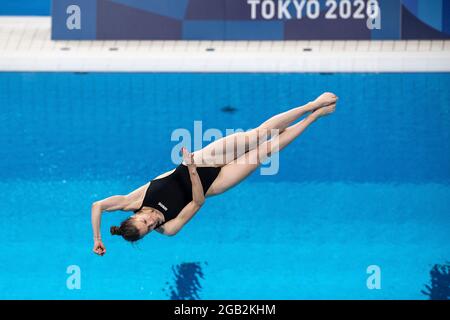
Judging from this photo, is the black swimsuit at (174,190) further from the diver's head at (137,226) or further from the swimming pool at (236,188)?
the swimming pool at (236,188)

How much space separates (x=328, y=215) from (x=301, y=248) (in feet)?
1.16

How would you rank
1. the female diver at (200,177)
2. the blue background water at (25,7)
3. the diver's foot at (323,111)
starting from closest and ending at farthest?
1. the female diver at (200,177)
2. the diver's foot at (323,111)
3. the blue background water at (25,7)

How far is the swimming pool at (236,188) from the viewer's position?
30.9 ft

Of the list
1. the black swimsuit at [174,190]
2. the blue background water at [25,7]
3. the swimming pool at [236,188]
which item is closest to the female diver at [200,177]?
the black swimsuit at [174,190]

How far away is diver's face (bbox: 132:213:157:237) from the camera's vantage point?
7.68 m

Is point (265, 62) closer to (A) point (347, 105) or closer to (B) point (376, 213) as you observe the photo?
(A) point (347, 105)

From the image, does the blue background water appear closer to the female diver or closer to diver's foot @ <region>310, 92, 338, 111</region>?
the female diver

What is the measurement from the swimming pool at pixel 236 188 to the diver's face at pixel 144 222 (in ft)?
5.37

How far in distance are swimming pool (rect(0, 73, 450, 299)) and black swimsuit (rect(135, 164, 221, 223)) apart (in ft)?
4.06

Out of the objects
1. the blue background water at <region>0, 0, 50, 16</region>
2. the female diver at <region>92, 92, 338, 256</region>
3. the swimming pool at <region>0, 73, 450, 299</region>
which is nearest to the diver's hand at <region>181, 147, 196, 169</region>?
the female diver at <region>92, 92, 338, 256</region>

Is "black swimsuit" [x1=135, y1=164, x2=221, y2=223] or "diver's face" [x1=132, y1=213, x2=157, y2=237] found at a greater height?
"black swimsuit" [x1=135, y1=164, x2=221, y2=223]

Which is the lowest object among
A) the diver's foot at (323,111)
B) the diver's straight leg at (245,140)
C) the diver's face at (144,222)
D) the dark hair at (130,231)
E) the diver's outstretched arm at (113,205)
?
the dark hair at (130,231)

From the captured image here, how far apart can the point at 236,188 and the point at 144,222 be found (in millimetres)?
1867
